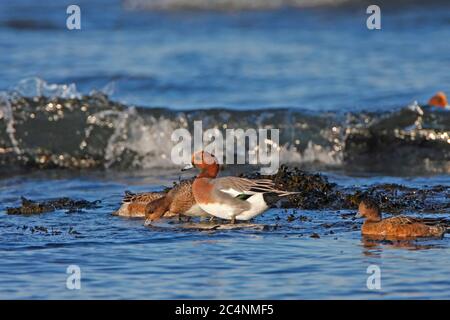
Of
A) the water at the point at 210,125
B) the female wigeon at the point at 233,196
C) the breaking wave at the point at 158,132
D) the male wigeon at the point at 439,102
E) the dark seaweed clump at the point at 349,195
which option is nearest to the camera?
A: the water at the point at 210,125

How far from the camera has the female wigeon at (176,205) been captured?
33.1 ft

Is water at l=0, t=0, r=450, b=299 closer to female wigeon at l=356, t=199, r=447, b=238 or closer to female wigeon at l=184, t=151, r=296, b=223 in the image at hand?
female wigeon at l=356, t=199, r=447, b=238

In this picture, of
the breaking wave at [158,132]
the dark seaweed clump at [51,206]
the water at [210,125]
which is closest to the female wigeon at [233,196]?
the water at [210,125]

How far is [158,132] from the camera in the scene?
1554cm

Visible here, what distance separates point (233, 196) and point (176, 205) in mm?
771

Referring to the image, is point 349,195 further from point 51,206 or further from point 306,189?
point 51,206

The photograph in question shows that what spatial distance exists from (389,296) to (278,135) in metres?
7.99

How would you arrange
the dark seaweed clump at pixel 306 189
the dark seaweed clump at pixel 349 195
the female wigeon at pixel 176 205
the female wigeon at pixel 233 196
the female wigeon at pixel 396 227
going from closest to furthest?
the female wigeon at pixel 396 227 → the female wigeon at pixel 233 196 → the female wigeon at pixel 176 205 → the dark seaweed clump at pixel 349 195 → the dark seaweed clump at pixel 306 189

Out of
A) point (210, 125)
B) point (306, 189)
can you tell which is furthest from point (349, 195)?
point (210, 125)

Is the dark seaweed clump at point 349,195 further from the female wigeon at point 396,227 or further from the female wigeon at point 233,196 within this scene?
the female wigeon at point 396,227

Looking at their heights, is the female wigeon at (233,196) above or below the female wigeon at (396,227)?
above

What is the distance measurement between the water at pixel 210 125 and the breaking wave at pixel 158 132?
0.09 feet
